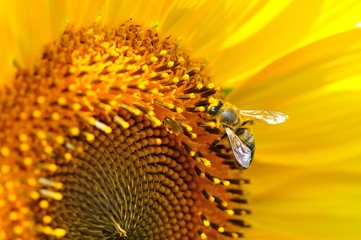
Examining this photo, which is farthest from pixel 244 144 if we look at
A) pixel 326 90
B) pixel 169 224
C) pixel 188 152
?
pixel 326 90

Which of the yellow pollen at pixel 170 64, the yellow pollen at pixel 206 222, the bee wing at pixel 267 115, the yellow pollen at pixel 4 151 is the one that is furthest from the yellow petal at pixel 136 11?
the yellow pollen at pixel 206 222

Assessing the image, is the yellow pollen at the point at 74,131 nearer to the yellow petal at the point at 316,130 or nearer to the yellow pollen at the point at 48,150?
the yellow pollen at the point at 48,150

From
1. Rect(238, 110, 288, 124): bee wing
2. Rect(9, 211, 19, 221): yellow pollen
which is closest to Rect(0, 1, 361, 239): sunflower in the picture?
Rect(9, 211, 19, 221): yellow pollen

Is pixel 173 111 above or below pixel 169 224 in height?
above

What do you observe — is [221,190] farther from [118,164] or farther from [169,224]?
[118,164]

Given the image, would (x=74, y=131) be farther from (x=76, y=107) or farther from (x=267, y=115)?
(x=267, y=115)

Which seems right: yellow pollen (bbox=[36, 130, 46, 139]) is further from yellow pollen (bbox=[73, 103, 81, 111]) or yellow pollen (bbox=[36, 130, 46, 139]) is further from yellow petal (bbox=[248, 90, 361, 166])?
yellow petal (bbox=[248, 90, 361, 166])
